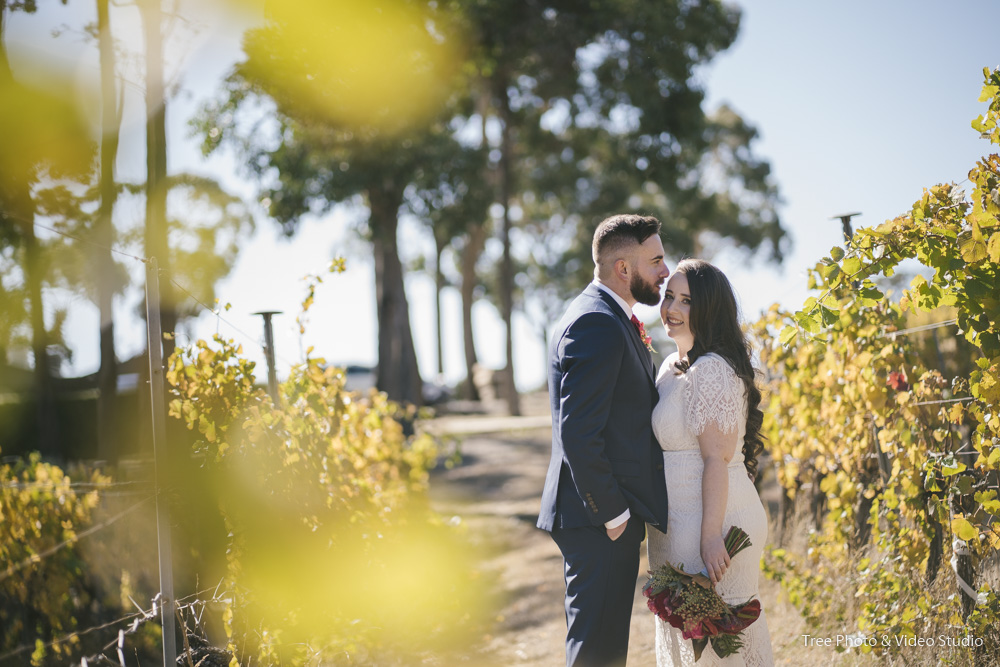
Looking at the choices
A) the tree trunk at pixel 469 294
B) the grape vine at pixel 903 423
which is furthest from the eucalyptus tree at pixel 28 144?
the tree trunk at pixel 469 294

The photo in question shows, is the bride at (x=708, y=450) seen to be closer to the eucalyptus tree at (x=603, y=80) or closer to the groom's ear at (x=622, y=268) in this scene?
the groom's ear at (x=622, y=268)

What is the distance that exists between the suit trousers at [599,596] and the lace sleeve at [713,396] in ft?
1.72

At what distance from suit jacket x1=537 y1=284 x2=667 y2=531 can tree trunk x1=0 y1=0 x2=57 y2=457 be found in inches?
159

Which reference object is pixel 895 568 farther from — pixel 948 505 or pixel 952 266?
pixel 952 266

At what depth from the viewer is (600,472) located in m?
3.04

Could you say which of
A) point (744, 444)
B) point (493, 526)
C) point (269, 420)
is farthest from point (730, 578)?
point (493, 526)

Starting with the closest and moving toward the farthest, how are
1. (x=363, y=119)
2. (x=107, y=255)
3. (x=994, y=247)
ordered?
(x=994, y=247), (x=107, y=255), (x=363, y=119)

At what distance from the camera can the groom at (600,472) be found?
3053mm

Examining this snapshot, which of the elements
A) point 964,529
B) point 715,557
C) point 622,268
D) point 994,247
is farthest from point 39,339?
point 994,247

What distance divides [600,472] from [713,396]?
559 millimetres

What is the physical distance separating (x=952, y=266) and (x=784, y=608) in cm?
303

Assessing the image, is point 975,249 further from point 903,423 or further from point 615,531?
point 615,531

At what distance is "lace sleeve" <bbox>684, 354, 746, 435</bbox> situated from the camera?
3105mm

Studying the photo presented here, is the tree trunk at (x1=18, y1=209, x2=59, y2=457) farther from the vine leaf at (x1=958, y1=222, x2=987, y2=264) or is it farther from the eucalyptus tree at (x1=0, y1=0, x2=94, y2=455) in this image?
the vine leaf at (x1=958, y1=222, x2=987, y2=264)
